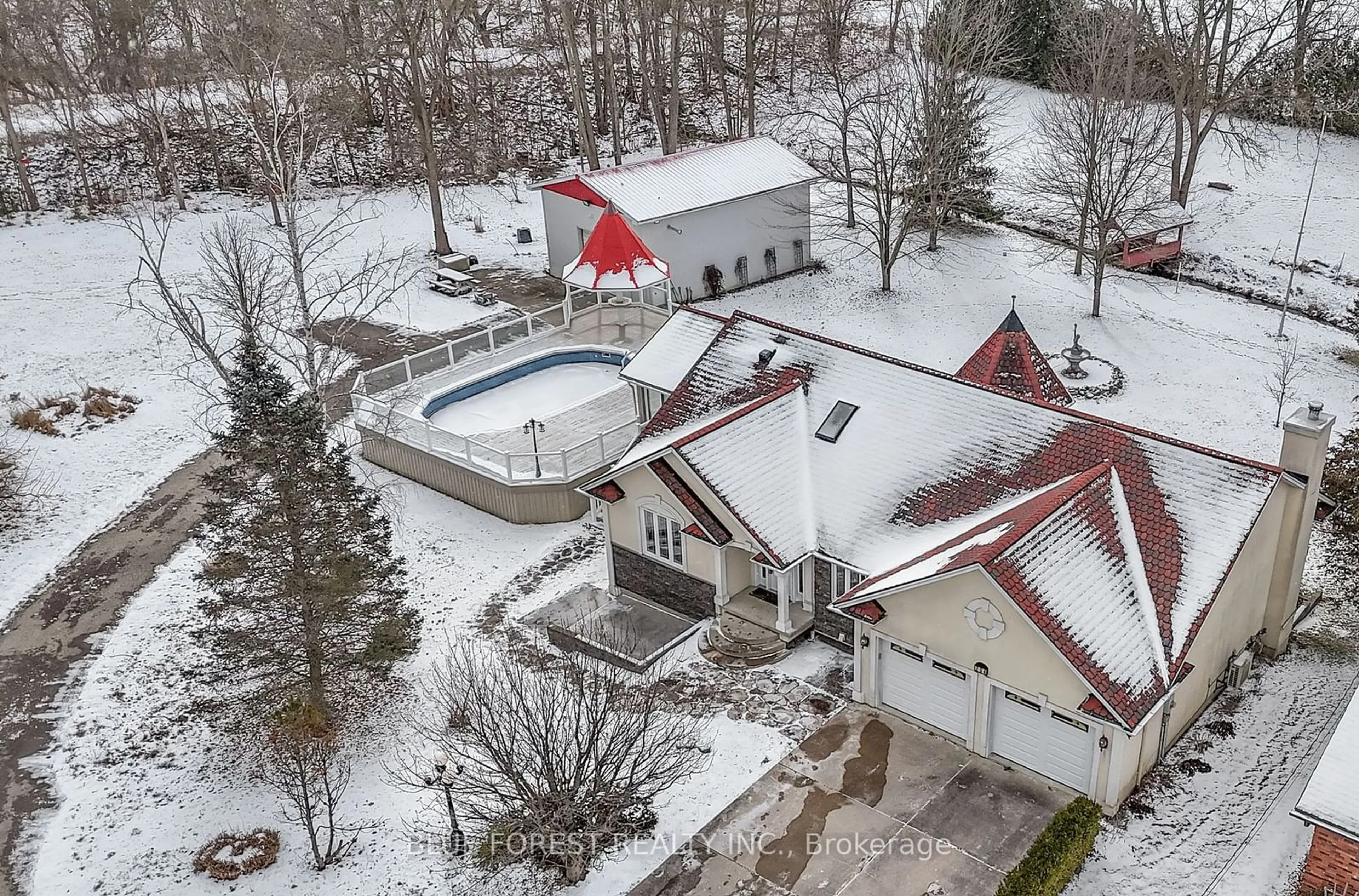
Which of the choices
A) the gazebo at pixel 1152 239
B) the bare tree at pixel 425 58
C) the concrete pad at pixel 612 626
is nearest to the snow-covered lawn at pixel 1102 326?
the gazebo at pixel 1152 239

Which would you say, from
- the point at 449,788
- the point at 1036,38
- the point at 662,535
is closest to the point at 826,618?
the point at 662,535

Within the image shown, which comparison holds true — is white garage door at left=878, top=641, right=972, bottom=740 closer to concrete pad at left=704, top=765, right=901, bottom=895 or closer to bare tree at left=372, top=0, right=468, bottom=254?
concrete pad at left=704, top=765, right=901, bottom=895

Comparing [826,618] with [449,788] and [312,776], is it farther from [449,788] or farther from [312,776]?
[312,776]

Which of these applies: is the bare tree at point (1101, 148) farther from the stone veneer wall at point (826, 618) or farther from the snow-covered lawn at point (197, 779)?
the snow-covered lawn at point (197, 779)

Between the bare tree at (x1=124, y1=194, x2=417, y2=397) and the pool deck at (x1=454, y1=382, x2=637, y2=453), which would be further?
the pool deck at (x1=454, y1=382, x2=637, y2=453)

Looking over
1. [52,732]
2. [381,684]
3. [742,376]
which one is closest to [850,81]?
[742,376]

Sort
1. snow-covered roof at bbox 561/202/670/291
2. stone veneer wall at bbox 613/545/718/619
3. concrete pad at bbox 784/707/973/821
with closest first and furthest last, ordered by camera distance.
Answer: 1. concrete pad at bbox 784/707/973/821
2. stone veneer wall at bbox 613/545/718/619
3. snow-covered roof at bbox 561/202/670/291

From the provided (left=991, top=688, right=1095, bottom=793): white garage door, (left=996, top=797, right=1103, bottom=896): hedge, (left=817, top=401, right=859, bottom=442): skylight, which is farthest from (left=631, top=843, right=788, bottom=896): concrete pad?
(left=817, top=401, right=859, bottom=442): skylight
